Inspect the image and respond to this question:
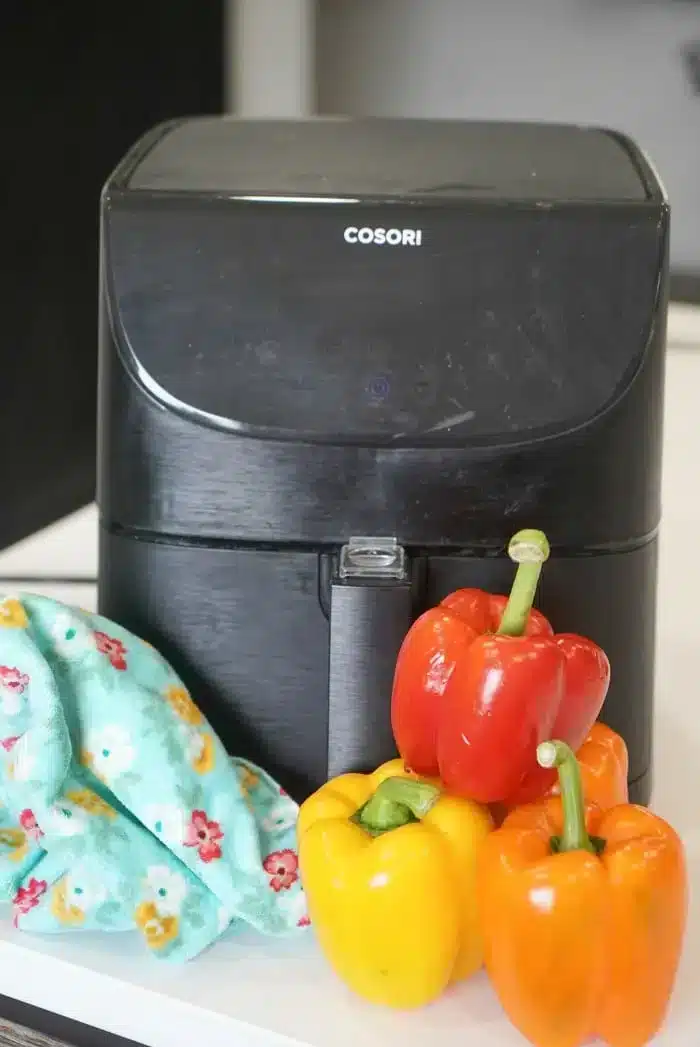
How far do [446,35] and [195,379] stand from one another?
146 centimetres

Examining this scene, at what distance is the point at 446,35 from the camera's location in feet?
6.30

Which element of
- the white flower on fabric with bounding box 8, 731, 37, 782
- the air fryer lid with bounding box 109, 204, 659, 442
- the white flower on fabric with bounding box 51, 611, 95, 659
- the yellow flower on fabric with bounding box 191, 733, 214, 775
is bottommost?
the yellow flower on fabric with bounding box 191, 733, 214, 775

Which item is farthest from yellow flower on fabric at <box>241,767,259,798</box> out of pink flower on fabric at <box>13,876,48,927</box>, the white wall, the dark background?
the white wall

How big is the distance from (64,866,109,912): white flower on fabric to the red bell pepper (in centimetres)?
A: 16

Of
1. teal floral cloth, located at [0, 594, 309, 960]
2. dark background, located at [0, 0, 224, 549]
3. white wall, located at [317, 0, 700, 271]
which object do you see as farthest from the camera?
white wall, located at [317, 0, 700, 271]

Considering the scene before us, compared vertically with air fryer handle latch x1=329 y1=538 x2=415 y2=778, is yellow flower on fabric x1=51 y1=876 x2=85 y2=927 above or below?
below

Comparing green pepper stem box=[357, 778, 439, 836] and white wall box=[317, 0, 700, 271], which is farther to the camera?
white wall box=[317, 0, 700, 271]

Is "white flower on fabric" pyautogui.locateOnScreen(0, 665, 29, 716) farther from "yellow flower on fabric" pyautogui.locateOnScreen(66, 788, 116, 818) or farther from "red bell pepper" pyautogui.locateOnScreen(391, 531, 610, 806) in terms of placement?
"red bell pepper" pyautogui.locateOnScreen(391, 531, 610, 806)

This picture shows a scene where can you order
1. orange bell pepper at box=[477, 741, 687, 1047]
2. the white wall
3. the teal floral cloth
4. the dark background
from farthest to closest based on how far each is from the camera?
1. the white wall
2. the dark background
3. the teal floral cloth
4. orange bell pepper at box=[477, 741, 687, 1047]

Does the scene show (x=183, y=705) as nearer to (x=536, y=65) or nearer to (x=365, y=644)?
(x=365, y=644)

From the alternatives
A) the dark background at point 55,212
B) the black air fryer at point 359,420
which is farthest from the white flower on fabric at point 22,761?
the dark background at point 55,212

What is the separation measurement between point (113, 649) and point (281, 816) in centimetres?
13

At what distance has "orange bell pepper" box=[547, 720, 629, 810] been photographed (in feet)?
1.99

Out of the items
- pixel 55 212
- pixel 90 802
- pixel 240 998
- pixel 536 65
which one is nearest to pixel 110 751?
pixel 90 802
